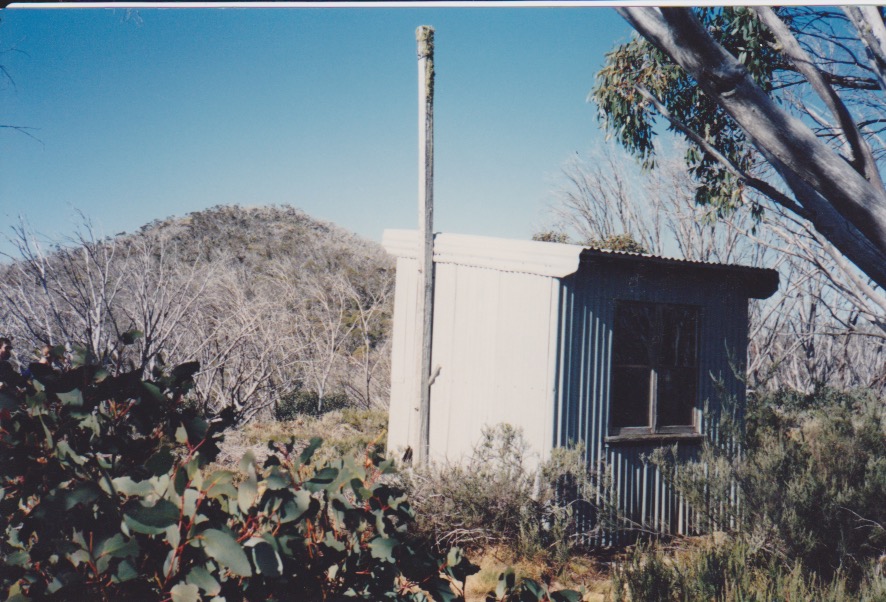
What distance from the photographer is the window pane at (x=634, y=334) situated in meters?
6.07

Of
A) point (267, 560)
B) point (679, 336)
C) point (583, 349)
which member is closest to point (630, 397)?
point (679, 336)

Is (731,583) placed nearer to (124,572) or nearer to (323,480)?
(323,480)

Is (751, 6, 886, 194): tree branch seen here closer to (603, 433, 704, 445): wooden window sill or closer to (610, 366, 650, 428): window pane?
(603, 433, 704, 445): wooden window sill

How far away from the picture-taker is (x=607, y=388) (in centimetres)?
573

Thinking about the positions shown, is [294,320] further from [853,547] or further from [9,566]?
[9,566]

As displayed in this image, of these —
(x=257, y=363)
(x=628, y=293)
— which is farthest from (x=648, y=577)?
(x=257, y=363)

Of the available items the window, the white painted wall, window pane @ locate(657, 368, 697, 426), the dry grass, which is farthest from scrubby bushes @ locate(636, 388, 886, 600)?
the white painted wall

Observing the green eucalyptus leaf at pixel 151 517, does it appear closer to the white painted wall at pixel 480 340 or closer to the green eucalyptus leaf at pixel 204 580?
the green eucalyptus leaf at pixel 204 580

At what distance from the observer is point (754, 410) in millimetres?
4785

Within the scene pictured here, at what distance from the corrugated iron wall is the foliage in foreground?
423 cm

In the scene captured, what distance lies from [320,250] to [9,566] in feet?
83.0

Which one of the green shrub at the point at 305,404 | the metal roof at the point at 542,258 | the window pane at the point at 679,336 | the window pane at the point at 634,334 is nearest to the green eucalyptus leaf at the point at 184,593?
the metal roof at the point at 542,258

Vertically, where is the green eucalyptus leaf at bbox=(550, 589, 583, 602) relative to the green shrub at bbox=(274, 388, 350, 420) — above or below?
above

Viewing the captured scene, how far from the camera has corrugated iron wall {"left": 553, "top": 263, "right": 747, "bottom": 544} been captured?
5453 mm
